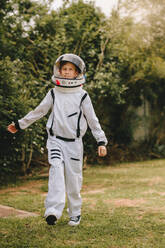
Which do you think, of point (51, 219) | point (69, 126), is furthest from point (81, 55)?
point (51, 219)

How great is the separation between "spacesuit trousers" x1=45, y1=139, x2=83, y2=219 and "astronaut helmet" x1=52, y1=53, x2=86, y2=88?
0.63 meters

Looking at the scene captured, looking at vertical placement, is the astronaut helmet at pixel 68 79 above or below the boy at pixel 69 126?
above

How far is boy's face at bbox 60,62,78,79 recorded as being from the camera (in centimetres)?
438

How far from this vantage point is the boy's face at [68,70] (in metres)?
4.38

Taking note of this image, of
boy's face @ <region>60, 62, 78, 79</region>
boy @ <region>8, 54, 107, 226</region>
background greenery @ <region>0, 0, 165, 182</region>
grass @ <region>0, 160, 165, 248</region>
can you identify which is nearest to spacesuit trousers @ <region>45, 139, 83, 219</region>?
boy @ <region>8, 54, 107, 226</region>

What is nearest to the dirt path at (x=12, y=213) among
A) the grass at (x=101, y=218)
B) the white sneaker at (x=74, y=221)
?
the grass at (x=101, y=218)


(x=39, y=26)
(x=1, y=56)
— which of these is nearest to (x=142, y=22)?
(x=39, y=26)

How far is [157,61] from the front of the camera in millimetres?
10836

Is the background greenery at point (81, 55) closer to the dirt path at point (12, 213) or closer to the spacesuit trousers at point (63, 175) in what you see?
the dirt path at point (12, 213)

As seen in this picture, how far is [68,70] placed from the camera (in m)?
4.38

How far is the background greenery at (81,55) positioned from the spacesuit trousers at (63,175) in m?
2.56

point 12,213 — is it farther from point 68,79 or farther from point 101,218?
point 68,79

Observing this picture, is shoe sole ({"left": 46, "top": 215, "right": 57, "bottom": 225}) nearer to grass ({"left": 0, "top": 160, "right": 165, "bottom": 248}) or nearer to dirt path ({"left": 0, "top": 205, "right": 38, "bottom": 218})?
grass ({"left": 0, "top": 160, "right": 165, "bottom": 248})

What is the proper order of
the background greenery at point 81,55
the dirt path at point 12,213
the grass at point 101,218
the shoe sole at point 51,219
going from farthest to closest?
the background greenery at point 81,55 → the dirt path at point 12,213 → the shoe sole at point 51,219 → the grass at point 101,218
